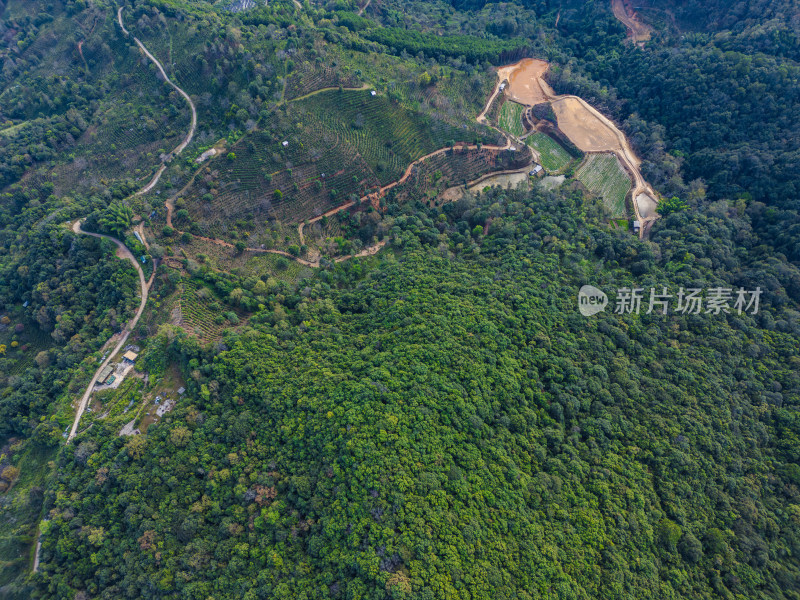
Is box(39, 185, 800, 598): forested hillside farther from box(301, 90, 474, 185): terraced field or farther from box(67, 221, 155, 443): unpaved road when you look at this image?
box(301, 90, 474, 185): terraced field

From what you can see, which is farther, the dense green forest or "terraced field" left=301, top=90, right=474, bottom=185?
"terraced field" left=301, top=90, right=474, bottom=185

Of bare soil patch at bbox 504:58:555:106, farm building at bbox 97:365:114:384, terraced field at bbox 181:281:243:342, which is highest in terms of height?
bare soil patch at bbox 504:58:555:106

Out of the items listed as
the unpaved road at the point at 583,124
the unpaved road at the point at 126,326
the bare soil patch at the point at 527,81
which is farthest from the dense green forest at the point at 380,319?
the bare soil patch at the point at 527,81

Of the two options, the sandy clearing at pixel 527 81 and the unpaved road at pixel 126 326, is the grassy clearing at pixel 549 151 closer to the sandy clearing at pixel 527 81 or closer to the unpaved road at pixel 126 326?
the sandy clearing at pixel 527 81

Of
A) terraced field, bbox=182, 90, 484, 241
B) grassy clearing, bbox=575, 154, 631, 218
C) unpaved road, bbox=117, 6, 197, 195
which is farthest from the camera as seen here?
grassy clearing, bbox=575, 154, 631, 218

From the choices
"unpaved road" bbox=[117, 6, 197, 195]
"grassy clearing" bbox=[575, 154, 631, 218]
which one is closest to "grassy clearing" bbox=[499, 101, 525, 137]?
"grassy clearing" bbox=[575, 154, 631, 218]

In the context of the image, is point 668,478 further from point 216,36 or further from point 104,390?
point 216,36
